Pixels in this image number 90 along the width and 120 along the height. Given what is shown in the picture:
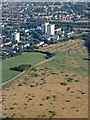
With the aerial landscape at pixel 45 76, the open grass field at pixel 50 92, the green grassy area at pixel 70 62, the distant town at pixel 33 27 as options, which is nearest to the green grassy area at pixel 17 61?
the aerial landscape at pixel 45 76

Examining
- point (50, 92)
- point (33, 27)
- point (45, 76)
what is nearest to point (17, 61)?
point (45, 76)

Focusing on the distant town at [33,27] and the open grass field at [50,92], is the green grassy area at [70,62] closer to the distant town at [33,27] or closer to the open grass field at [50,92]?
the open grass field at [50,92]

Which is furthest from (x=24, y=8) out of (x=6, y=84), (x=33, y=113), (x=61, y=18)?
Answer: (x=33, y=113)

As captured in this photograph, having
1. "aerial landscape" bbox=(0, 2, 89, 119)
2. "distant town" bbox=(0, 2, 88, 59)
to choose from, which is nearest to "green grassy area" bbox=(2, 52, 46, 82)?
"aerial landscape" bbox=(0, 2, 89, 119)

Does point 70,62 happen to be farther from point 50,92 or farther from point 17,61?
point 50,92

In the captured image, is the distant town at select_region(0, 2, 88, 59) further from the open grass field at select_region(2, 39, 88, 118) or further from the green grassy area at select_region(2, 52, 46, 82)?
the open grass field at select_region(2, 39, 88, 118)

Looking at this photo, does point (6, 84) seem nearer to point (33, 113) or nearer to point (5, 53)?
point (33, 113)
